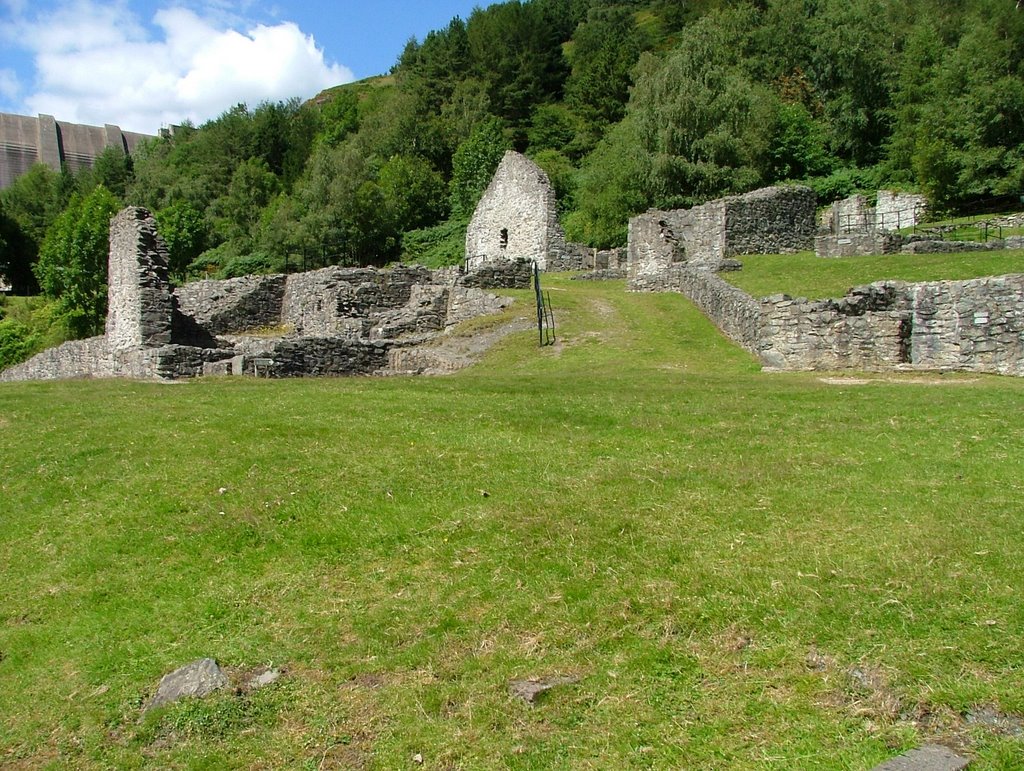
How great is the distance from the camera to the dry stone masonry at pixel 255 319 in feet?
71.3

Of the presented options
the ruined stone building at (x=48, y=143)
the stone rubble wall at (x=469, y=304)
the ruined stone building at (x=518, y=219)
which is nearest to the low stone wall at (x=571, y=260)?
the ruined stone building at (x=518, y=219)

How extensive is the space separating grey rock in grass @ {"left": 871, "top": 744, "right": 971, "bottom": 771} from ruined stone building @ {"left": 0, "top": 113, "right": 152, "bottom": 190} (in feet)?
416

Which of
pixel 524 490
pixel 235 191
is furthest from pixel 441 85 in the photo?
pixel 524 490

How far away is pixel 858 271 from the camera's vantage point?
26750 millimetres

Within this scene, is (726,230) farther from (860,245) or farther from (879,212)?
(879,212)

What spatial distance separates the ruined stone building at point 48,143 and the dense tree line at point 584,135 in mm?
14154

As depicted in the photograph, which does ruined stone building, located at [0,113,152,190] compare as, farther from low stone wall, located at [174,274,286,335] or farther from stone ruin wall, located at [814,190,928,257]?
stone ruin wall, located at [814,190,928,257]

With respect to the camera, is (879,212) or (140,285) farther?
(879,212)

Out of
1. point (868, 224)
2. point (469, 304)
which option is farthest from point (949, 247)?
point (469, 304)

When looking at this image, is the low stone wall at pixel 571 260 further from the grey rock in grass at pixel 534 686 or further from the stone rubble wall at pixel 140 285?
the grey rock in grass at pixel 534 686

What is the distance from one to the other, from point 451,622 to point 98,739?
8.56ft

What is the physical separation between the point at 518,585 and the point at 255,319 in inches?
1215

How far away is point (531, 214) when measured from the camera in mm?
45312

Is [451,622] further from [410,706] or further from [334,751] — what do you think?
[334,751]
